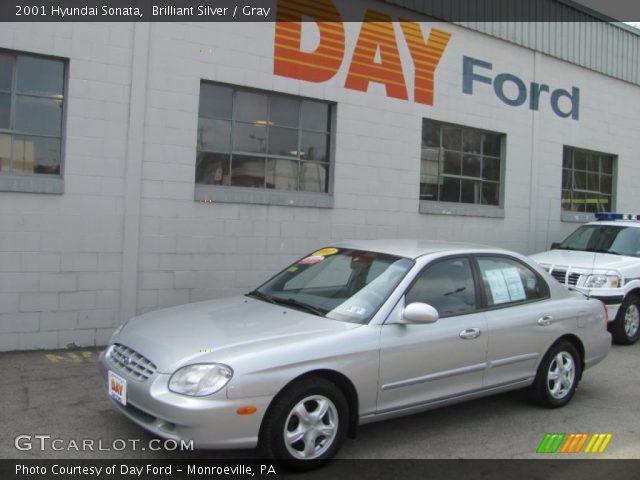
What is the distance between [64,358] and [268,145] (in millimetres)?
3936

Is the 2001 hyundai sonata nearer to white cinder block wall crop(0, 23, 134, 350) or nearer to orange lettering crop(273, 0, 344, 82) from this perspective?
white cinder block wall crop(0, 23, 134, 350)

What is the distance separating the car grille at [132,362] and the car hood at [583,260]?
6.47m

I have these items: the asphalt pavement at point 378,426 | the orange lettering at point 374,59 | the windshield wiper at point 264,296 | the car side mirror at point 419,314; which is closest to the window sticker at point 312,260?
the windshield wiper at point 264,296

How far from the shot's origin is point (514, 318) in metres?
4.95

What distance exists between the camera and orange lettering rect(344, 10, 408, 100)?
9227 millimetres

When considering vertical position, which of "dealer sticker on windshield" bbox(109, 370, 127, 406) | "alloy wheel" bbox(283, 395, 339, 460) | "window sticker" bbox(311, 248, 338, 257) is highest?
"window sticker" bbox(311, 248, 338, 257)

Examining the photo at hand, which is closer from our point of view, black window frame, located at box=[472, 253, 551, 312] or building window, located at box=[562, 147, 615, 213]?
black window frame, located at box=[472, 253, 551, 312]

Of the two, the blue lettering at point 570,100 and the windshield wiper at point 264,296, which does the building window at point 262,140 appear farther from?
the blue lettering at point 570,100

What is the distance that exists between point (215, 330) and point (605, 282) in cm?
613

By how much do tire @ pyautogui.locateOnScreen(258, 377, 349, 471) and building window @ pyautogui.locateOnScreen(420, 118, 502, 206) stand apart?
6.87 metres

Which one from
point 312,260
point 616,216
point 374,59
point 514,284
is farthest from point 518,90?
point 312,260

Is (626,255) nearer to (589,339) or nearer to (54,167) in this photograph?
(589,339)

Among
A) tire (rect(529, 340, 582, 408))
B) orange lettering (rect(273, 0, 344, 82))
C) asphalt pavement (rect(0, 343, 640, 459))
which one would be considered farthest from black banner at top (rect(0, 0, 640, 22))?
tire (rect(529, 340, 582, 408))

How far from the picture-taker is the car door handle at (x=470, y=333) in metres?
4.56
